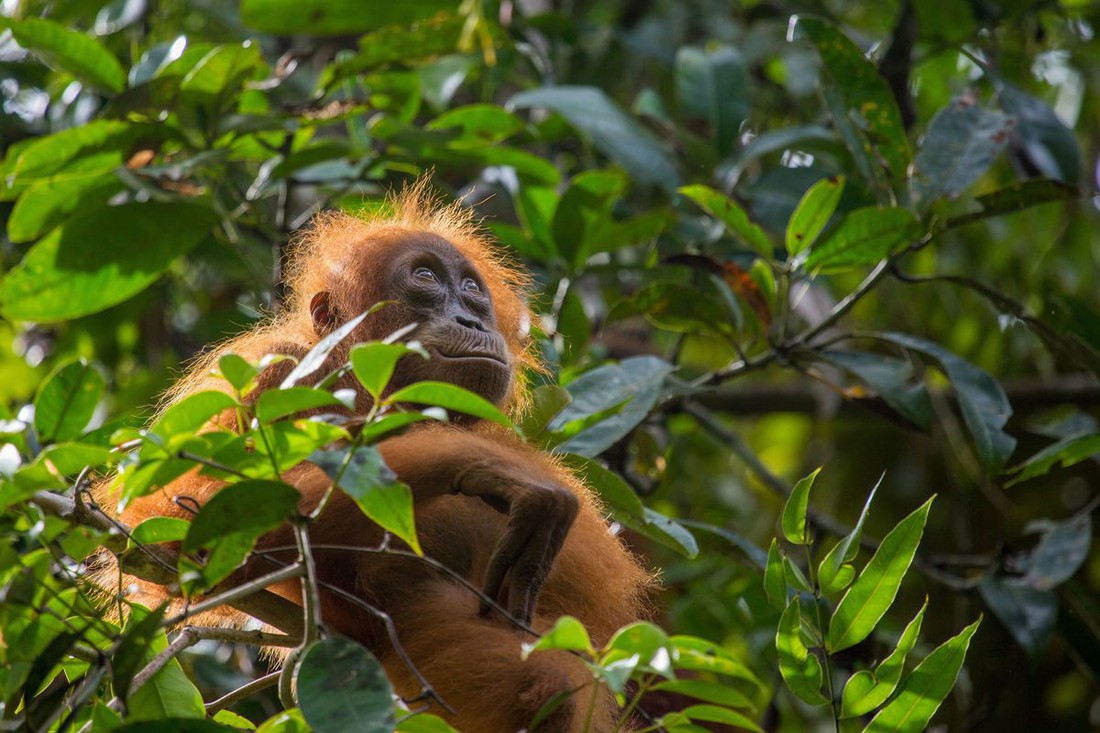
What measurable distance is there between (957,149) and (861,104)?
33 cm

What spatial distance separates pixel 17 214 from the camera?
3699 millimetres

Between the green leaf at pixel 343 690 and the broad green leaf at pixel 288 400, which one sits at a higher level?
the broad green leaf at pixel 288 400

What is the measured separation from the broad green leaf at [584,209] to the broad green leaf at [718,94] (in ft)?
2.24

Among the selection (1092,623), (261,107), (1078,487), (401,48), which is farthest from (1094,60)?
(261,107)

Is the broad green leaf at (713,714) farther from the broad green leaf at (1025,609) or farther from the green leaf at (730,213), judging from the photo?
the broad green leaf at (1025,609)

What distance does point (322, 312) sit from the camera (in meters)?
3.63

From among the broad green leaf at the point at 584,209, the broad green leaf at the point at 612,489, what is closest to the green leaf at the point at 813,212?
the broad green leaf at the point at 584,209

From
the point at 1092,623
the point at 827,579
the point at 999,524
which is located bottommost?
the point at 999,524

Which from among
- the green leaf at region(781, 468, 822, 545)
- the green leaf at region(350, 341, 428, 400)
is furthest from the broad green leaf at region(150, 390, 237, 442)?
the green leaf at region(781, 468, 822, 545)

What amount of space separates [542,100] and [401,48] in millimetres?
556

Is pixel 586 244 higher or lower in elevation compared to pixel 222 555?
lower

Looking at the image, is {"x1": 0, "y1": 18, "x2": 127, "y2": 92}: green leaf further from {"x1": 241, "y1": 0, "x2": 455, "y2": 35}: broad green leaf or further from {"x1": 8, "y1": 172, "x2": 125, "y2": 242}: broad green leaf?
{"x1": 241, "y1": 0, "x2": 455, "y2": 35}: broad green leaf

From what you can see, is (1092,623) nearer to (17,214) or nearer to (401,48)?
(401,48)

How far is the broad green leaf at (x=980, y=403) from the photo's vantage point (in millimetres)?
3271
